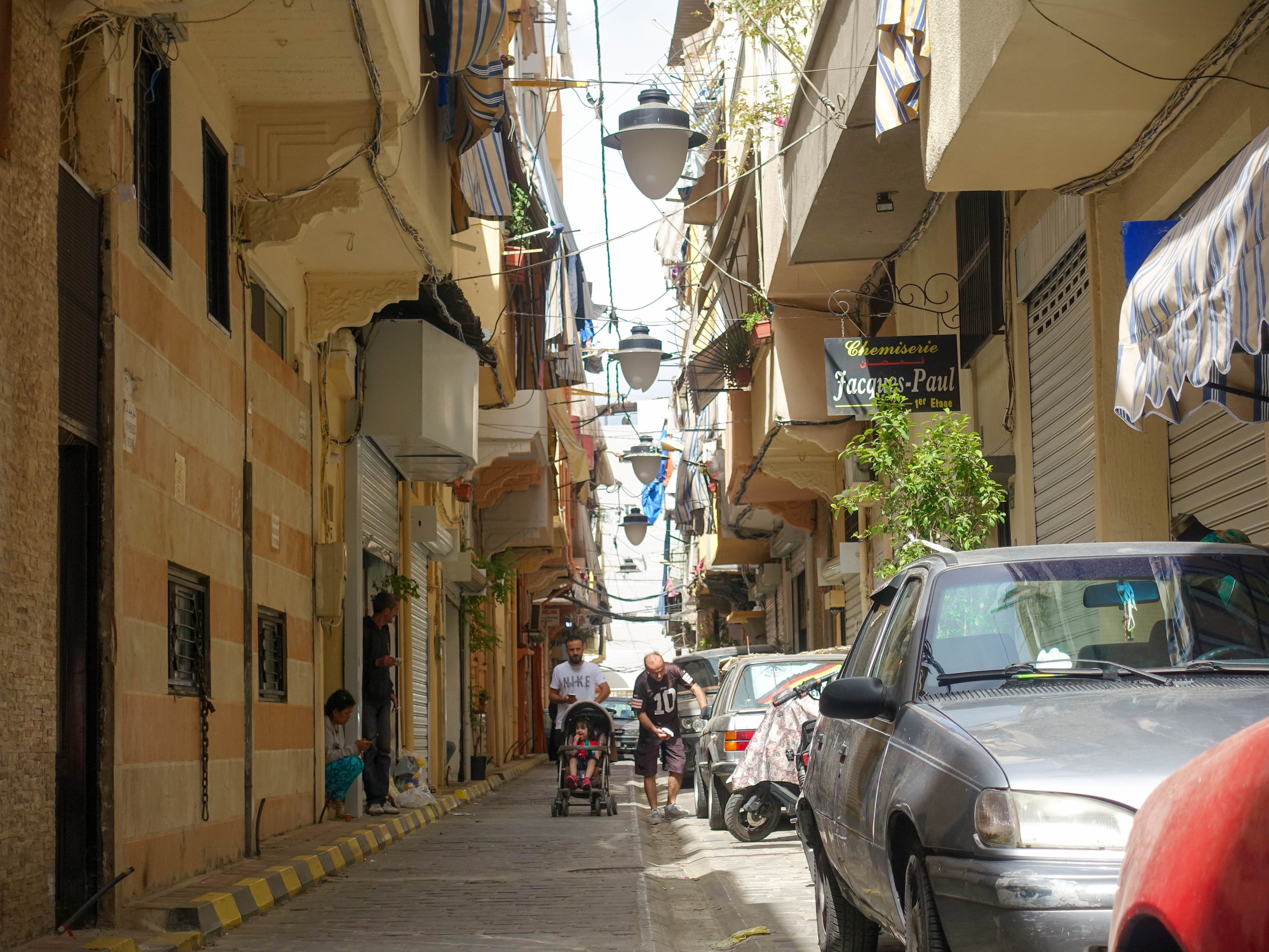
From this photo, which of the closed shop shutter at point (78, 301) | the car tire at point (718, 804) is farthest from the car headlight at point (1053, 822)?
the car tire at point (718, 804)

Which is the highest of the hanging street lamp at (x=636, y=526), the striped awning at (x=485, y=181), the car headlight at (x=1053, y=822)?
the striped awning at (x=485, y=181)

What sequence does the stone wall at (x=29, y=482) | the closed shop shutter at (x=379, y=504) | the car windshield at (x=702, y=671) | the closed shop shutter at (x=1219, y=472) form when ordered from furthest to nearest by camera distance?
the car windshield at (x=702, y=671) → the closed shop shutter at (x=379, y=504) → the closed shop shutter at (x=1219, y=472) → the stone wall at (x=29, y=482)

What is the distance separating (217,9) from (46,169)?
292 centimetres

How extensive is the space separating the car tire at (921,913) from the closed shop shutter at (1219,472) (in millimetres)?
4282

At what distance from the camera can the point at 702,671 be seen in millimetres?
24016

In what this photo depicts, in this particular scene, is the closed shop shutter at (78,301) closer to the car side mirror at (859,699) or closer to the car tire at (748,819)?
the car side mirror at (859,699)

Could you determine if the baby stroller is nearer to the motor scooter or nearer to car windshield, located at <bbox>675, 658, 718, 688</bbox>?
the motor scooter

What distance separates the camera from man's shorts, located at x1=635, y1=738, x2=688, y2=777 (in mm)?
16328

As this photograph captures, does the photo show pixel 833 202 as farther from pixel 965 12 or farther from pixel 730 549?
pixel 730 549

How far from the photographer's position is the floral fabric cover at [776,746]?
41.3 feet

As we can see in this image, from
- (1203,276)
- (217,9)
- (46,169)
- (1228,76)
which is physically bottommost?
(1203,276)

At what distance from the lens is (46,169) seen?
22.9 ft

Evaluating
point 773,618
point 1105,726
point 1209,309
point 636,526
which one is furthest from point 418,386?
point 636,526

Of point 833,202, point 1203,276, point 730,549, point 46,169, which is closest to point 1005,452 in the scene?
point 833,202
